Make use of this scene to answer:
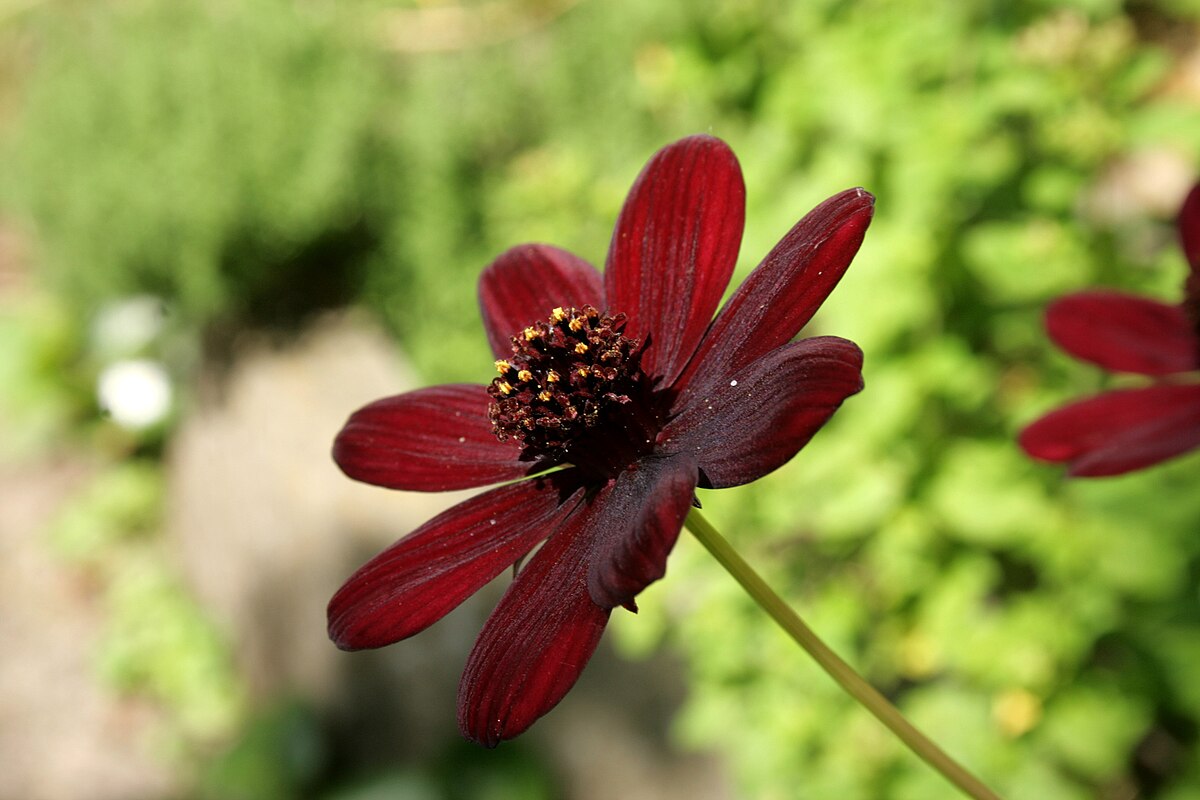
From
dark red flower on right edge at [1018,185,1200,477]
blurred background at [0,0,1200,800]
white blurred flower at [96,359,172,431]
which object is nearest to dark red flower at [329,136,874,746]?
dark red flower on right edge at [1018,185,1200,477]

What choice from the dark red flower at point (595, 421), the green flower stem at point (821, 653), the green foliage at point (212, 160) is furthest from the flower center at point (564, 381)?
the green foliage at point (212, 160)

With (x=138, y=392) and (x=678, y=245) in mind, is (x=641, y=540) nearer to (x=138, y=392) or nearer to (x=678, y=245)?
(x=678, y=245)

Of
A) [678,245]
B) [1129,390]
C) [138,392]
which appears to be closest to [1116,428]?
[1129,390]

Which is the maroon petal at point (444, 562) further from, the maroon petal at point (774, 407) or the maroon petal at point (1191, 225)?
the maroon petal at point (1191, 225)

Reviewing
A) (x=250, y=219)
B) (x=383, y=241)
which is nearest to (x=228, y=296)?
(x=250, y=219)

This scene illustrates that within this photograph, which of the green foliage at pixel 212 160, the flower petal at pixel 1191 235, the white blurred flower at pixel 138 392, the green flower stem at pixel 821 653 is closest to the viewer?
the green flower stem at pixel 821 653

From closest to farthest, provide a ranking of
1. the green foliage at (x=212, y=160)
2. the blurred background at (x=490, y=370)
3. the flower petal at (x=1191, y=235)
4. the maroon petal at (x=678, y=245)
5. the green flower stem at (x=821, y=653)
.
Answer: the green flower stem at (x=821, y=653) → the maroon petal at (x=678, y=245) → the flower petal at (x=1191, y=235) → the blurred background at (x=490, y=370) → the green foliage at (x=212, y=160)

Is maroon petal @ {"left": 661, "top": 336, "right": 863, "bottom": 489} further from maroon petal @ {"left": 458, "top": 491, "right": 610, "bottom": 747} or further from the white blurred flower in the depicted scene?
the white blurred flower

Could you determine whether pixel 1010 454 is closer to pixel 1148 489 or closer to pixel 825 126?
pixel 1148 489
